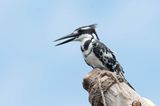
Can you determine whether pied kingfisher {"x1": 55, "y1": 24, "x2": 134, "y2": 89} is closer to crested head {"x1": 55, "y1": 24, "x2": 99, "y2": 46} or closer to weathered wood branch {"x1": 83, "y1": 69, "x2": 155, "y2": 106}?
crested head {"x1": 55, "y1": 24, "x2": 99, "y2": 46}

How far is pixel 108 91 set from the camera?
522 centimetres

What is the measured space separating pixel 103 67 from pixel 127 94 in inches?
154

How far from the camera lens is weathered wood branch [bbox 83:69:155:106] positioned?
4.96m

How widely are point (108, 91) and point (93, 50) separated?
3877 millimetres

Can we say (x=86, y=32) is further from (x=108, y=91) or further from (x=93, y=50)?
(x=108, y=91)

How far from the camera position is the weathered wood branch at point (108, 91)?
16.3 feet

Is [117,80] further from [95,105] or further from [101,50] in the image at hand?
[101,50]

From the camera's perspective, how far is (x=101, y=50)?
9.20 meters

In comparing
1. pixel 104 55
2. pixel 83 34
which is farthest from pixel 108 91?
pixel 104 55

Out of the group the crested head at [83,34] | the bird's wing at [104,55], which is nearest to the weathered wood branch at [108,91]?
the crested head at [83,34]

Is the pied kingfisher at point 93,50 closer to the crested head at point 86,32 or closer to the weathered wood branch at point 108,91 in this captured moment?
the crested head at point 86,32

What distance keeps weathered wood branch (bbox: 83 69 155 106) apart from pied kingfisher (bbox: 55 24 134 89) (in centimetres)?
313

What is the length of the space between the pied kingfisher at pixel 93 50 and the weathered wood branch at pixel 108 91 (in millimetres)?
3126

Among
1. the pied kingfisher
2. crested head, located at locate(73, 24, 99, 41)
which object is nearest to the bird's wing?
the pied kingfisher
